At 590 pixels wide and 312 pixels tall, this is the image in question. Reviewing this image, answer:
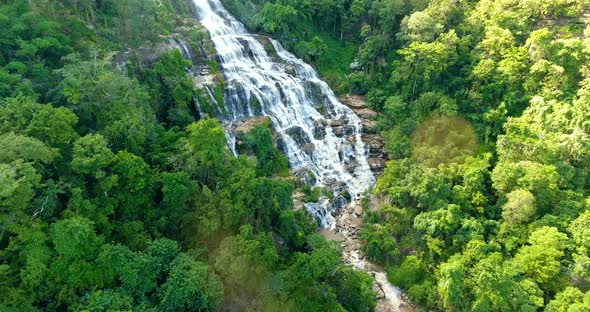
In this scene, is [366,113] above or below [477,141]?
below

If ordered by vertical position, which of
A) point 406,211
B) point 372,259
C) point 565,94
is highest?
point 565,94

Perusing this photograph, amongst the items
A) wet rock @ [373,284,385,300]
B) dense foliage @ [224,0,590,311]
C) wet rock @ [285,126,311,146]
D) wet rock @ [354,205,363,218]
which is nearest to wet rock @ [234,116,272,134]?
wet rock @ [285,126,311,146]

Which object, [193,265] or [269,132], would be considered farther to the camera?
[269,132]

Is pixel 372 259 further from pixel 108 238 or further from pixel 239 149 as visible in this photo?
pixel 108 238

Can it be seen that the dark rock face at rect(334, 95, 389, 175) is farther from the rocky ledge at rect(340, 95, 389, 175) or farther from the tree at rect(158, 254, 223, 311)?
the tree at rect(158, 254, 223, 311)

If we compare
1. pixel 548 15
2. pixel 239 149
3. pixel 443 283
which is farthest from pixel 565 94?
pixel 239 149

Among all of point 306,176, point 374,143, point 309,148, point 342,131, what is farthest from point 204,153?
point 374,143

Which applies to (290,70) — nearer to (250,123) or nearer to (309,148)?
(250,123)
